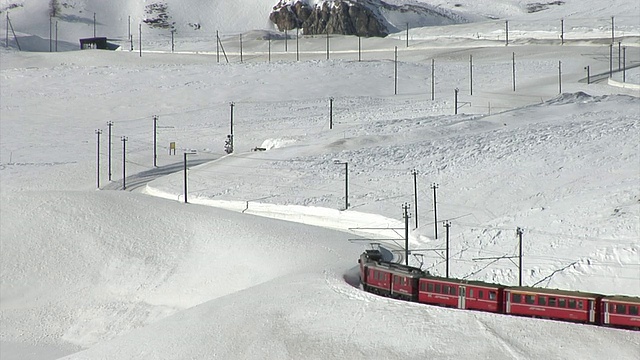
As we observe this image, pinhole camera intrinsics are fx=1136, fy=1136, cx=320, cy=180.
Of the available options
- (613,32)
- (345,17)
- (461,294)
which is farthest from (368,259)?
(345,17)

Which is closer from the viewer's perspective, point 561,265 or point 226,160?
point 561,265

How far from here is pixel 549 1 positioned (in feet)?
636

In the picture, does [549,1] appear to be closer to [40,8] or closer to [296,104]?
[40,8]

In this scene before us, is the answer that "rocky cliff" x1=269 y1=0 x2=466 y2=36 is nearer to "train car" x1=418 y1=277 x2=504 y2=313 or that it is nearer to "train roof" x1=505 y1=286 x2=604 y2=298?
"train car" x1=418 y1=277 x2=504 y2=313

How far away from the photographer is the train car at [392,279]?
42.2 meters

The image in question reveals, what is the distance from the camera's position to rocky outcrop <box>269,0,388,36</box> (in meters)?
172

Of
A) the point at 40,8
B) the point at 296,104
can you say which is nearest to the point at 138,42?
the point at 40,8

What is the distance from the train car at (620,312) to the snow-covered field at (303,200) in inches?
16.1

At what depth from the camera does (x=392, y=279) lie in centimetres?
4309

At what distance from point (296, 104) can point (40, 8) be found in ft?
277

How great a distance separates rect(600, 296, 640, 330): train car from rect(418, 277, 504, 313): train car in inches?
148

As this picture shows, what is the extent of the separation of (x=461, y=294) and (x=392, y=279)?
3.42 metres

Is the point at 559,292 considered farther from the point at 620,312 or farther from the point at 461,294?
the point at 461,294

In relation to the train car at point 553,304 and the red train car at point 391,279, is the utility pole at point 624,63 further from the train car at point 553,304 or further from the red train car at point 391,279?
the train car at point 553,304
